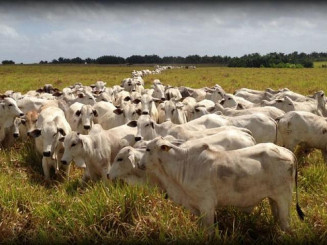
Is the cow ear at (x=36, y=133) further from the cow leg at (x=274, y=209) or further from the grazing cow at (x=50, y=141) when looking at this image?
the cow leg at (x=274, y=209)

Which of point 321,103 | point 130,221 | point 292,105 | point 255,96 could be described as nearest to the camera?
point 130,221

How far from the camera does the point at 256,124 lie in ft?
26.4

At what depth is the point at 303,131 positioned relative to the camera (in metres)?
8.08

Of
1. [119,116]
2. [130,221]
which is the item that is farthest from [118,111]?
[130,221]

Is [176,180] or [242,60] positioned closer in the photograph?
[176,180]

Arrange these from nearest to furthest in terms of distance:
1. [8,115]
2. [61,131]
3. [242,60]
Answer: [61,131] → [8,115] → [242,60]

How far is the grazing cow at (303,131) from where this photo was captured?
315 inches

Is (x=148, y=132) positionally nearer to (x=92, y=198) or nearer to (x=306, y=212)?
(x=92, y=198)

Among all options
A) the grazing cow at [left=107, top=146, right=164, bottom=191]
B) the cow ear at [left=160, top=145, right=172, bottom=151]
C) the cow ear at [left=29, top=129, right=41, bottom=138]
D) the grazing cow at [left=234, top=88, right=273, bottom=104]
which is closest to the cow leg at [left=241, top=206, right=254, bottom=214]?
the cow ear at [left=160, top=145, right=172, bottom=151]

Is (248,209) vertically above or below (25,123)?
below

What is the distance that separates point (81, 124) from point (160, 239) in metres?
5.55

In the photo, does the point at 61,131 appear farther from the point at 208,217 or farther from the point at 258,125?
the point at 208,217

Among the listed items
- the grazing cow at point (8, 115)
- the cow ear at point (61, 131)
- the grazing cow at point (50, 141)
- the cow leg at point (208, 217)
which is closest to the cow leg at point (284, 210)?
the cow leg at point (208, 217)

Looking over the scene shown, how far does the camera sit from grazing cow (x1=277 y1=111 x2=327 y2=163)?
8.01m
